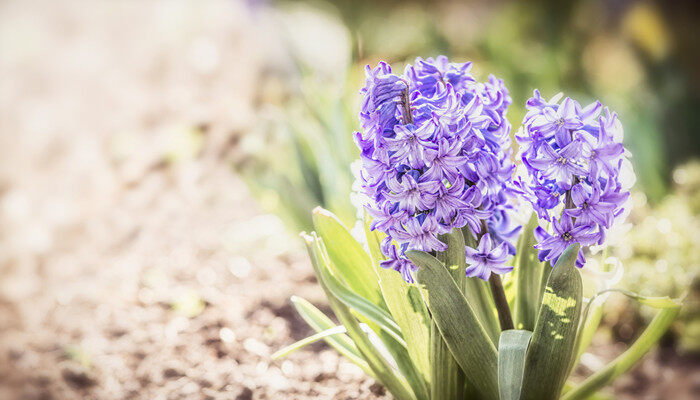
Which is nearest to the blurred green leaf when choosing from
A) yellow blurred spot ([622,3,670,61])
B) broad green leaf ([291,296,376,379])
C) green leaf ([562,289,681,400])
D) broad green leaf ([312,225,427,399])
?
green leaf ([562,289,681,400])

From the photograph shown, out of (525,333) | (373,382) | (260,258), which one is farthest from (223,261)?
(525,333)

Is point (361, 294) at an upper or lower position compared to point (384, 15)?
lower

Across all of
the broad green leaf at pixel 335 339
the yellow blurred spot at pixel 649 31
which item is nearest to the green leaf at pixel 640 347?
the broad green leaf at pixel 335 339

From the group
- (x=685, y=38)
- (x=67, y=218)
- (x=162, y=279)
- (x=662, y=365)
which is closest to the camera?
(x=662, y=365)

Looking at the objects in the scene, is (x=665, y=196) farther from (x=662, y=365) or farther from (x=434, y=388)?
(x=434, y=388)

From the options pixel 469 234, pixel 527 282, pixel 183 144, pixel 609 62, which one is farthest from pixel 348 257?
pixel 609 62

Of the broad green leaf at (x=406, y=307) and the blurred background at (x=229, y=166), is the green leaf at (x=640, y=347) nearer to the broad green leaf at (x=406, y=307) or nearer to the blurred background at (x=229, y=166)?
the blurred background at (x=229, y=166)

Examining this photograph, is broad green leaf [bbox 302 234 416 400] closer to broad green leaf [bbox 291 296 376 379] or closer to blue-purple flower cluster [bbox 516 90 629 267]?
broad green leaf [bbox 291 296 376 379]
